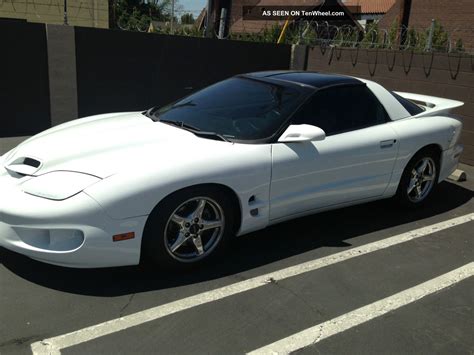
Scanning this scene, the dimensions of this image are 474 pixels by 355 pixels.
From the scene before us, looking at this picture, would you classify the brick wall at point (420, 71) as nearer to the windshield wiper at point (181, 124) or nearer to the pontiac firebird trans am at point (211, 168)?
the pontiac firebird trans am at point (211, 168)

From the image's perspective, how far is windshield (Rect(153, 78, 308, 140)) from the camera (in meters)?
3.84

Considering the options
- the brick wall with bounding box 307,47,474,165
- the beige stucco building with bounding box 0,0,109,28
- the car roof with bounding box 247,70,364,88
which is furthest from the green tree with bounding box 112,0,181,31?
the car roof with bounding box 247,70,364,88

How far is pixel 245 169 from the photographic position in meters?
3.51

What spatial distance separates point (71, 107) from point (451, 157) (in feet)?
20.4

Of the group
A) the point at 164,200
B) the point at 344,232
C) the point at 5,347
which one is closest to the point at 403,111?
the point at 344,232

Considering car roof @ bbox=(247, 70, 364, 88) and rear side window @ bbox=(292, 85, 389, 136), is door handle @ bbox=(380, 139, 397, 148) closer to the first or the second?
rear side window @ bbox=(292, 85, 389, 136)

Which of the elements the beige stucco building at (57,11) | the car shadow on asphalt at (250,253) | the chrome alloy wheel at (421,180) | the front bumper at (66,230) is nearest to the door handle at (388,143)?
the chrome alloy wheel at (421,180)

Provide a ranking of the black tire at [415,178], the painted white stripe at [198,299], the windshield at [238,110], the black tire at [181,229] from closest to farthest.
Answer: the painted white stripe at [198,299] → the black tire at [181,229] → the windshield at [238,110] → the black tire at [415,178]

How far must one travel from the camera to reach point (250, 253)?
3861 mm

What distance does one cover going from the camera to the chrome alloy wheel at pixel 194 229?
132 inches

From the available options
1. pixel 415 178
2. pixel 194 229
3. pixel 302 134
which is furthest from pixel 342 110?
pixel 194 229

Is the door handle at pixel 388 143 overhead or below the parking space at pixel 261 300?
overhead

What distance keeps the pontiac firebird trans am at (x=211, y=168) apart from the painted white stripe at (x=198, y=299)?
0.36 m

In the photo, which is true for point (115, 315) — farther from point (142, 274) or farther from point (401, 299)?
point (401, 299)
